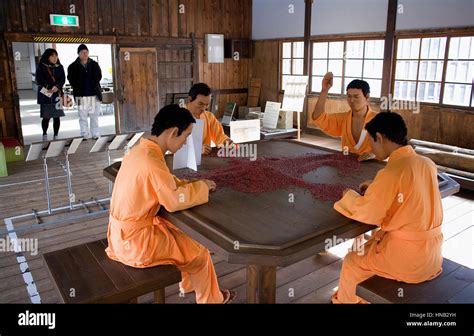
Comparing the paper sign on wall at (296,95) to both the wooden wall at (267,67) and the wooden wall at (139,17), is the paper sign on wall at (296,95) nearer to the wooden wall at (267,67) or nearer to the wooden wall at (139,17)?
the wooden wall at (267,67)

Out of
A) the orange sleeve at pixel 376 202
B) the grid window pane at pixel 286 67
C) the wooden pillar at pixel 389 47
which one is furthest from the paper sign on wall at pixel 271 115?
the orange sleeve at pixel 376 202

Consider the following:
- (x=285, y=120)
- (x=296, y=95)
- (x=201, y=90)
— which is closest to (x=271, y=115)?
(x=285, y=120)

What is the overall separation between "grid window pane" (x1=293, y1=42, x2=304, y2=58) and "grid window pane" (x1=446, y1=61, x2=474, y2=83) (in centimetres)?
324

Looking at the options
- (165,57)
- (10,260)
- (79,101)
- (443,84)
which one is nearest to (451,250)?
(10,260)

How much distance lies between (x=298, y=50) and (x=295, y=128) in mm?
1716

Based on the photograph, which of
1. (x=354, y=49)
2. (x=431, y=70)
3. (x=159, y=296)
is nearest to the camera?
(x=159, y=296)

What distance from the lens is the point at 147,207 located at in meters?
2.04

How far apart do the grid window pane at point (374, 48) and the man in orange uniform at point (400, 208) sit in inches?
235

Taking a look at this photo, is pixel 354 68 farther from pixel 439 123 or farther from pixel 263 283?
pixel 263 283

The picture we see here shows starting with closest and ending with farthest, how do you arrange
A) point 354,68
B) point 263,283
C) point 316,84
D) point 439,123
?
point 263,283, point 439,123, point 354,68, point 316,84

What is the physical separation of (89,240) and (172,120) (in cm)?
192

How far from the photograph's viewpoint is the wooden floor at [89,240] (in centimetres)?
280

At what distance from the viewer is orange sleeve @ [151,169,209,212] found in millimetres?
1969
